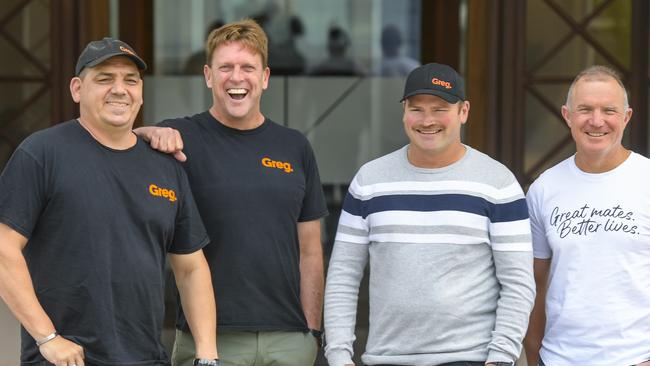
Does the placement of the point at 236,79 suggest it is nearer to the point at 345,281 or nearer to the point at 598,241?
the point at 345,281

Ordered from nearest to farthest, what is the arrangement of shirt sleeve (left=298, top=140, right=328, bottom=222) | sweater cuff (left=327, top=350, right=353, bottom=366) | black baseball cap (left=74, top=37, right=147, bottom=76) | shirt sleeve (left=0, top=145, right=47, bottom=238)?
1. shirt sleeve (left=0, top=145, right=47, bottom=238)
2. black baseball cap (left=74, top=37, right=147, bottom=76)
3. sweater cuff (left=327, top=350, right=353, bottom=366)
4. shirt sleeve (left=298, top=140, right=328, bottom=222)

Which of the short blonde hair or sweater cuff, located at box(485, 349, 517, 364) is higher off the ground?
the short blonde hair

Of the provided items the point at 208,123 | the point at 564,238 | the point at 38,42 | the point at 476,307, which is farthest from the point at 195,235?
the point at 38,42

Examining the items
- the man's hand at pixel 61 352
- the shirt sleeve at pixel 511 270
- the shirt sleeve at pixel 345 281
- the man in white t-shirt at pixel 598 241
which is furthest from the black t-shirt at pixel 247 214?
the man in white t-shirt at pixel 598 241

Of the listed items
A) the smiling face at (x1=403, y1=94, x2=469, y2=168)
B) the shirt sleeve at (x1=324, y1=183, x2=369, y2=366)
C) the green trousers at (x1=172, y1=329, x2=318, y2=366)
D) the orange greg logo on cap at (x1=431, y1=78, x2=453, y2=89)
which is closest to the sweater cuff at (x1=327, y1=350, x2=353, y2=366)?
the shirt sleeve at (x1=324, y1=183, x2=369, y2=366)

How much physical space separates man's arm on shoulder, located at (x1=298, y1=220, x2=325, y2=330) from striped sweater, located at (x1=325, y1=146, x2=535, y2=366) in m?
0.54

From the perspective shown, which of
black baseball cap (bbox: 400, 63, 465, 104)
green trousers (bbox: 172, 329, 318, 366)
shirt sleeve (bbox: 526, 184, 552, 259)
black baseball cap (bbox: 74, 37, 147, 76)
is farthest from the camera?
green trousers (bbox: 172, 329, 318, 366)

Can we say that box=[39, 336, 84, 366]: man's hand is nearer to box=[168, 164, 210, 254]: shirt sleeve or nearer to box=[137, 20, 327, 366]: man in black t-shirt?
box=[168, 164, 210, 254]: shirt sleeve

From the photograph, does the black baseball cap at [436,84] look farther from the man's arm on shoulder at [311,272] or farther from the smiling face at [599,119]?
the man's arm on shoulder at [311,272]

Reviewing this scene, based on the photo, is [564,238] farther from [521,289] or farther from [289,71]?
[289,71]

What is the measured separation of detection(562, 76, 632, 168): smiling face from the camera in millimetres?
3263

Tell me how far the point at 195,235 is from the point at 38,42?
4345 mm

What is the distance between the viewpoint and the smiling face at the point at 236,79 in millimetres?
3482

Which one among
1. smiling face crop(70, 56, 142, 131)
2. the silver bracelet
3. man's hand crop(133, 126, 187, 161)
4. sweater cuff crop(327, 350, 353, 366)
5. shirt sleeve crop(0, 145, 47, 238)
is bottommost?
sweater cuff crop(327, 350, 353, 366)
